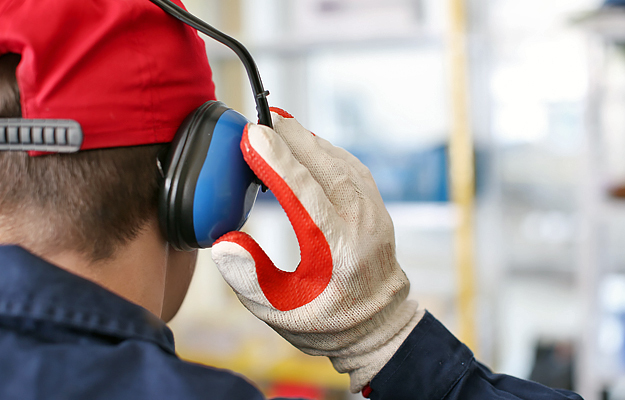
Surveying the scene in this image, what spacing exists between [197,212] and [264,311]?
0.15 meters

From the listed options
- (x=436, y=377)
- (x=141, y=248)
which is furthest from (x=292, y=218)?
(x=436, y=377)

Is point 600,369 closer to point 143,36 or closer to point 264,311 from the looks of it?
point 264,311

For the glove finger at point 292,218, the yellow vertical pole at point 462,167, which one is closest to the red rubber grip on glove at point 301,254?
the glove finger at point 292,218

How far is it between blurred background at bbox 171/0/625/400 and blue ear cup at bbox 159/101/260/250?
110 centimetres

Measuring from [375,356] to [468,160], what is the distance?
3.32ft

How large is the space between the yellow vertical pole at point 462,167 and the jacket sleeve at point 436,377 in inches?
36.8

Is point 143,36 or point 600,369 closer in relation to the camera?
point 143,36

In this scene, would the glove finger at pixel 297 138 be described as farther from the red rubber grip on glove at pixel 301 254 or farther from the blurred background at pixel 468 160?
the blurred background at pixel 468 160

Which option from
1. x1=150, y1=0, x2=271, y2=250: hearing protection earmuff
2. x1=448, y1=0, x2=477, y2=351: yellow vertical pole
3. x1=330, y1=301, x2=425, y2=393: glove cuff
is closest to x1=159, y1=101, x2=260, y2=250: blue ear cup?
x1=150, y1=0, x2=271, y2=250: hearing protection earmuff

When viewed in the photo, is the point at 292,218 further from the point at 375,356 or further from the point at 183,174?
the point at 375,356

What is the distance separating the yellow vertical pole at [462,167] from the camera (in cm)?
150

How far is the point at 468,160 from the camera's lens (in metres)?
1.53

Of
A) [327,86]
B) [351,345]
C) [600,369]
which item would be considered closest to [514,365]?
[600,369]

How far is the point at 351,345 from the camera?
659 mm
